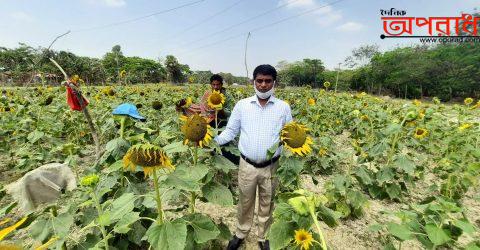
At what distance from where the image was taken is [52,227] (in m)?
1.74

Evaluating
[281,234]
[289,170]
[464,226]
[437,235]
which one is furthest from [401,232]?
[289,170]

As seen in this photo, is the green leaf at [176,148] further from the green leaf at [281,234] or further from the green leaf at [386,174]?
the green leaf at [386,174]

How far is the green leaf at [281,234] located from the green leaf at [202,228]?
1.03 ft

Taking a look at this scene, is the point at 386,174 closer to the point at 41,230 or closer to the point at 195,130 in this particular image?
the point at 195,130

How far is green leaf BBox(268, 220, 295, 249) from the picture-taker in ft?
5.21

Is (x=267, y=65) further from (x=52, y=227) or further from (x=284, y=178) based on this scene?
(x=52, y=227)

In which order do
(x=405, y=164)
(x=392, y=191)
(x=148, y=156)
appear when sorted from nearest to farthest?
(x=148, y=156)
(x=405, y=164)
(x=392, y=191)

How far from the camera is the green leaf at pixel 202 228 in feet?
5.63

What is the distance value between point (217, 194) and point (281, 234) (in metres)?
0.57

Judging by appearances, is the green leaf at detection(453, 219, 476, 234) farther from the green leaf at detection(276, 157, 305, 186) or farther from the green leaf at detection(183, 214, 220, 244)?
the green leaf at detection(183, 214, 220, 244)

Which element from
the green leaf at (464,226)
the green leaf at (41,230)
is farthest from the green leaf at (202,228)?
the green leaf at (464,226)

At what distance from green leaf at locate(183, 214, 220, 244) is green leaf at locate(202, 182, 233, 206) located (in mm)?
204

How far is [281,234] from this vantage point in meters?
1.60

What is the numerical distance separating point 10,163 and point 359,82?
177ft
